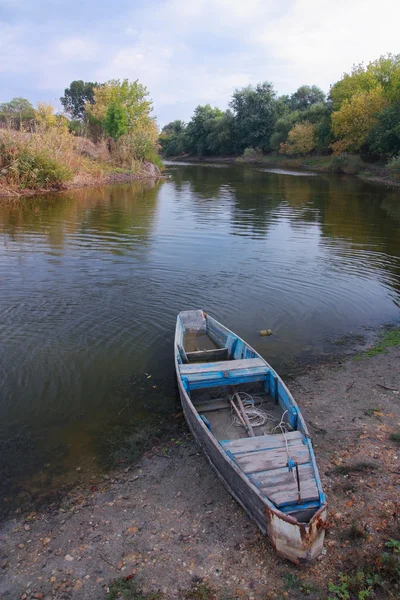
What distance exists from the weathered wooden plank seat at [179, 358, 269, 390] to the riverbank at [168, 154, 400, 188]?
119 ft

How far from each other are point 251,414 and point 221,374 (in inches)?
30.8

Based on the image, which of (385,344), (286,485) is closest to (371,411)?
(286,485)

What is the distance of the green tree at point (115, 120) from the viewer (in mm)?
44781

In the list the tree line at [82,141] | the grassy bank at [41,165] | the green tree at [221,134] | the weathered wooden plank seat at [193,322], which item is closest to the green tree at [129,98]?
the tree line at [82,141]

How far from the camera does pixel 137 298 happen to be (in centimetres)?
1135

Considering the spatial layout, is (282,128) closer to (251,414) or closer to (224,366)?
(224,366)

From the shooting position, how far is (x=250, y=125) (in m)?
78.9

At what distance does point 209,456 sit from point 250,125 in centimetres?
8166

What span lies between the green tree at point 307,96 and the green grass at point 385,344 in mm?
91600

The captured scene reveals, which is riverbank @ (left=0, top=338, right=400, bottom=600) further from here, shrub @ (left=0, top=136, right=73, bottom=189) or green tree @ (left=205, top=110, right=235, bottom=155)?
green tree @ (left=205, top=110, right=235, bottom=155)

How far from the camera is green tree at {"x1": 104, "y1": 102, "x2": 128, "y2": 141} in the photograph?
44781mm

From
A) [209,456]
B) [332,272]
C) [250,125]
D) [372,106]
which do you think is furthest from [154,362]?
[250,125]

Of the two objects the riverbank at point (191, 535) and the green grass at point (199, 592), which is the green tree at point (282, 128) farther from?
the green grass at point (199, 592)

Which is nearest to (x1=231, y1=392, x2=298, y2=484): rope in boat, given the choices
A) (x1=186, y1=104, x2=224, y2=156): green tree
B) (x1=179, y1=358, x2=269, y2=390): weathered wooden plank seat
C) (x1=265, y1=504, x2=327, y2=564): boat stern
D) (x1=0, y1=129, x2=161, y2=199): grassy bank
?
(x1=179, y1=358, x2=269, y2=390): weathered wooden plank seat
